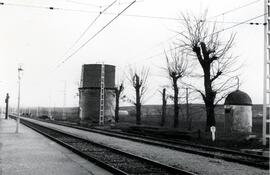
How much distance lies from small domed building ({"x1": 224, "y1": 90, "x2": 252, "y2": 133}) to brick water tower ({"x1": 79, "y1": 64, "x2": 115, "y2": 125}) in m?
26.6

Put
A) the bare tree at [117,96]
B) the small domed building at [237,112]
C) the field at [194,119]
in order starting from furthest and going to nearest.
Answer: the bare tree at [117,96]
the field at [194,119]
the small domed building at [237,112]

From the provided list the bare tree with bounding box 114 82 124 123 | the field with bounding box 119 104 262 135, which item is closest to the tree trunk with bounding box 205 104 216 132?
the field with bounding box 119 104 262 135

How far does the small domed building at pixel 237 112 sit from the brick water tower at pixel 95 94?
26.6 meters

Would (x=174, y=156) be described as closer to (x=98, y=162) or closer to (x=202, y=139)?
(x=98, y=162)

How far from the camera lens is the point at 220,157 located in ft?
51.3

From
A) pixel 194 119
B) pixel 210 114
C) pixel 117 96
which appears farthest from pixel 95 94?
pixel 210 114

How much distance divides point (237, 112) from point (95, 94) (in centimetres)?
2923

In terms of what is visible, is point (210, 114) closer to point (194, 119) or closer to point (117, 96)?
point (117, 96)

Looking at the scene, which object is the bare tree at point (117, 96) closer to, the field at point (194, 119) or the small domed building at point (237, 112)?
the field at point (194, 119)

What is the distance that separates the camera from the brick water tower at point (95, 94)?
187 feet

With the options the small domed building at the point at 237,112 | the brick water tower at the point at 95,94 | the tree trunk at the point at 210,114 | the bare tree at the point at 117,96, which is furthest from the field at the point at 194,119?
the brick water tower at the point at 95,94

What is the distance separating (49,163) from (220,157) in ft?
22.0

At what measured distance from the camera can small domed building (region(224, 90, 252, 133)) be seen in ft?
105

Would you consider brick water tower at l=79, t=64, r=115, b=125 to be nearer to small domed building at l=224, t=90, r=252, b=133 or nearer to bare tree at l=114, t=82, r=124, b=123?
bare tree at l=114, t=82, r=124, b=123
